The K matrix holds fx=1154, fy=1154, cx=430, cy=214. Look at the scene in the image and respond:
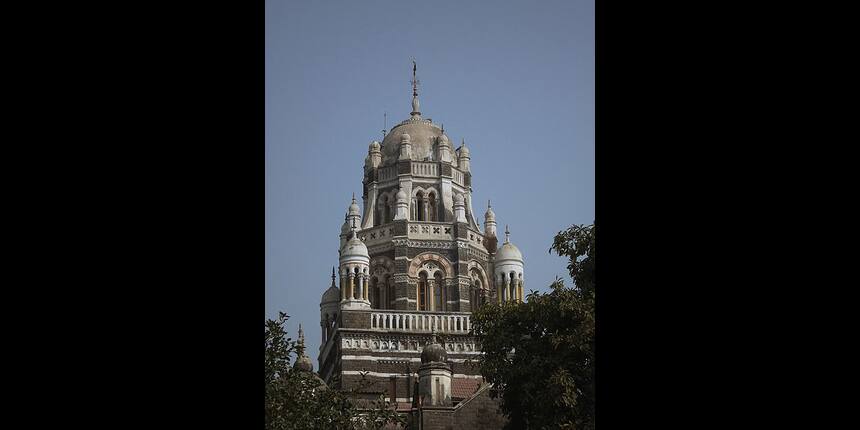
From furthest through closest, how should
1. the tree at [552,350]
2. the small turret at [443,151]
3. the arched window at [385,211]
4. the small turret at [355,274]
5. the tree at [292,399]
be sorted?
the small turret at [443,151]
the arched window at [385,211]
the small turret at [355,274]
the tree at [552,350]
the tree at [292,399]

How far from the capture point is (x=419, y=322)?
42.7 m

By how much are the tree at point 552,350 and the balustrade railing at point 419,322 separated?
634 inches

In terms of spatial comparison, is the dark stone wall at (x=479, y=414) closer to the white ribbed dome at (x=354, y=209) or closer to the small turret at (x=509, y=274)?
the small turret at (x=509, y=274)

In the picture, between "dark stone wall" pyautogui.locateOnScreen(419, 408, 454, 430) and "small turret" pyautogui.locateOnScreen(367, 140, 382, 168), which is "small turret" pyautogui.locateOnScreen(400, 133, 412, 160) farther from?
"dark stone wall" pyautogui.locateOnScreen(419, 408, 454, 430)

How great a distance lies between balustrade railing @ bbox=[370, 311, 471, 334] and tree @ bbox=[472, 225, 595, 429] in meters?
16.1

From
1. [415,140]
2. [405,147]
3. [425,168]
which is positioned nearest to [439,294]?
[425,168]

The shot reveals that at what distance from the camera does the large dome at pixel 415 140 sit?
48.8 metres

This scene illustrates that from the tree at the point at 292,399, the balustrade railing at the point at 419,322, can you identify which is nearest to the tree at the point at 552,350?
the tree at the point at 292,399
